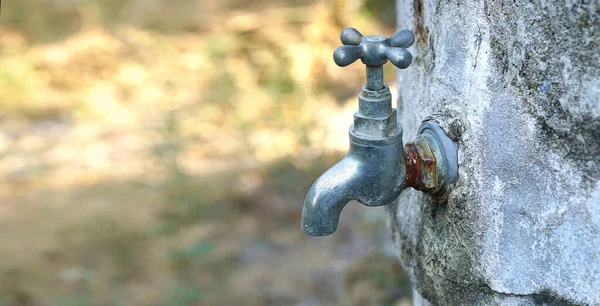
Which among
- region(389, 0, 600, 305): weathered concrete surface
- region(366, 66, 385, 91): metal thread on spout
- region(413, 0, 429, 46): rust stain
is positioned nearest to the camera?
region(389, 0, 600, 305): weathered concrete surface

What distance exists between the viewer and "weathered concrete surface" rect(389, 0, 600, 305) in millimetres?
767

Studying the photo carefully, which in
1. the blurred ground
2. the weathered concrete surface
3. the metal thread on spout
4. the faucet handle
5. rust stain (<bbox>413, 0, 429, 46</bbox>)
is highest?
the blurred ground

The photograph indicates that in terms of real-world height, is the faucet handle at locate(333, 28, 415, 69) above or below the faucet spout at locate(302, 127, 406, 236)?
above

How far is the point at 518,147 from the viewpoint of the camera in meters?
0.83

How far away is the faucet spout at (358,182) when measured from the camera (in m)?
0.90

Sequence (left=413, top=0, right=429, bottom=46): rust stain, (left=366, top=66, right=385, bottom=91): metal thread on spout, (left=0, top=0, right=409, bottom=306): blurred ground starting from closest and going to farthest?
(left=366, top=66, right=385, bottom=91): metal thread on spout < (left=413, top=0, right=429, bottom=46): rust stain < (left=0, top=0, right=409, bottom=306): blurred ground

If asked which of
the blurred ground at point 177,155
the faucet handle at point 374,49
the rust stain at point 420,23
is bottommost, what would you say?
the faucet handle at point 374,49

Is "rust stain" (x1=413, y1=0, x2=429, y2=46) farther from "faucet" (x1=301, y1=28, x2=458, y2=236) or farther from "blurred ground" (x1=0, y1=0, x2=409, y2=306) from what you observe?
"blurred ground" (x1=0, y1=0, x2=409, y2=306)

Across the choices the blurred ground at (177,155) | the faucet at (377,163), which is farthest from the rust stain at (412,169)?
the blurred ground at (177,155)

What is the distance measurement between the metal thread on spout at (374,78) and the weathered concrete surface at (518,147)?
0.10 m

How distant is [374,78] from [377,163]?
0.11 m

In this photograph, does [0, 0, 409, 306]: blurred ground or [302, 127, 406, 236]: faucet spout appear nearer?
[302, 127, 406, 236]: faucet spout

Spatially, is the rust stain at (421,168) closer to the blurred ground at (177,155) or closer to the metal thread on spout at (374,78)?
the metal thread on spout at (374,78)

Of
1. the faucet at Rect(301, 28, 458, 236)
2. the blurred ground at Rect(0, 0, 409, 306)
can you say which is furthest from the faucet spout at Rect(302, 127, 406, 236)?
the blurred ground at Rect(0, 0, 409, 306)
